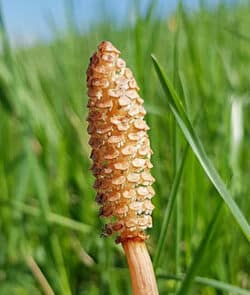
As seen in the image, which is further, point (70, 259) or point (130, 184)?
point (70, 259)

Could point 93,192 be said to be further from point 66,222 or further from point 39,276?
point 39,276

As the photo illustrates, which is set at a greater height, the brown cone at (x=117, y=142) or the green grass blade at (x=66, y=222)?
the brown cone at (x=117, y=142)

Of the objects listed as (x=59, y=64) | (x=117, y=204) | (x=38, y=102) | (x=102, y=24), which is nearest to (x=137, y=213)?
(x=117, y=204)

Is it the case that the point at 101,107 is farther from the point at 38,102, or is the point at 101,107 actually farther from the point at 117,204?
the point at 38,102

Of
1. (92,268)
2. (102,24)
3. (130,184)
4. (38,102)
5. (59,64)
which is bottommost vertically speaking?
(92,268)

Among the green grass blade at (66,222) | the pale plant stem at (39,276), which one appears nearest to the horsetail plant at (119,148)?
the pale plant stem at (39,276)

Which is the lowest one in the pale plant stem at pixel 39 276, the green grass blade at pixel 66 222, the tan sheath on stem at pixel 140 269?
the pale plant stem at pixel 39 276

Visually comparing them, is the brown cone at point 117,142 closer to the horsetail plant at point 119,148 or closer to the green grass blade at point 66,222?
the horsetail plant at point 119,148
